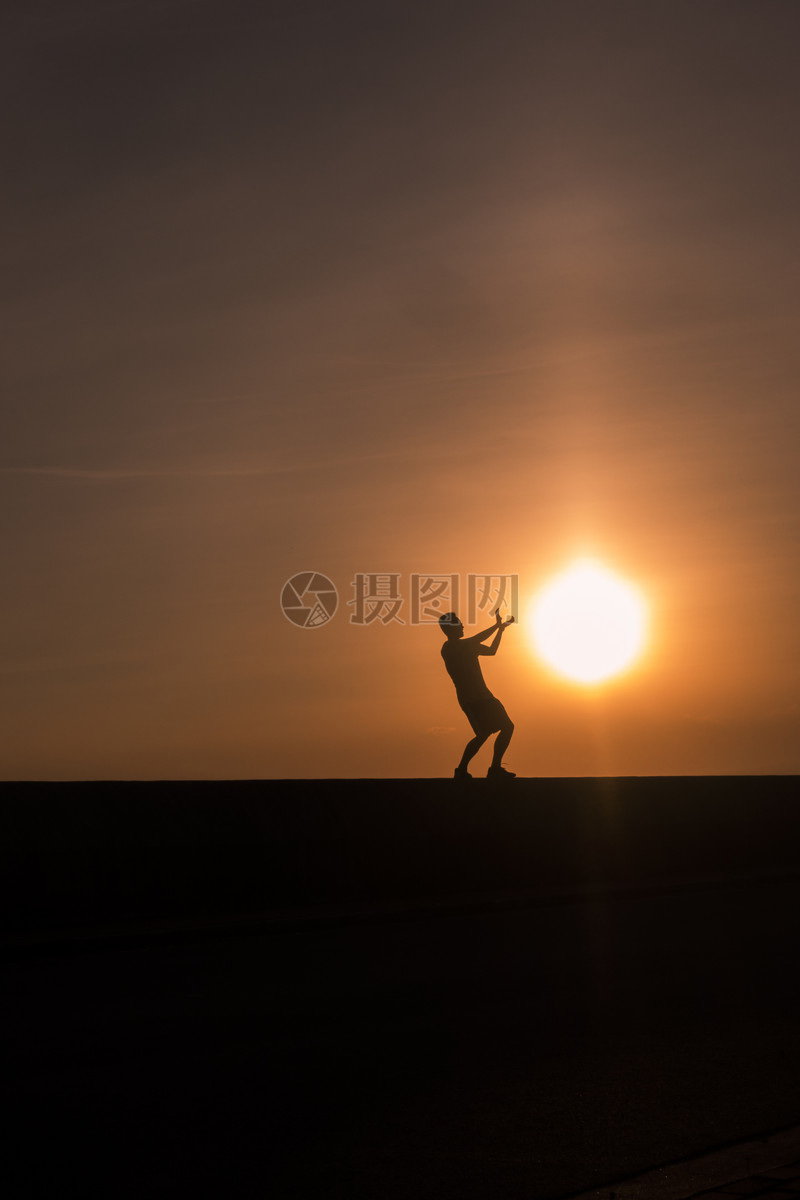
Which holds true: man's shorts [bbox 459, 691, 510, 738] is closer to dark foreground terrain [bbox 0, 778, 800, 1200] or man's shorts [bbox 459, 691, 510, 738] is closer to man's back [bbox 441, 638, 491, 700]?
man's back [bbox 441, 638, 491, 700]

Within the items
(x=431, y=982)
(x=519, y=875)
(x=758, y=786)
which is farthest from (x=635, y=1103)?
(x=758, y=786)

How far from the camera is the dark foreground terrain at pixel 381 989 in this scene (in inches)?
204

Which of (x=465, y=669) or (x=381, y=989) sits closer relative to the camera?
(x=381, y=989)

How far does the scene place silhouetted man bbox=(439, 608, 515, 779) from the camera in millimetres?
17250

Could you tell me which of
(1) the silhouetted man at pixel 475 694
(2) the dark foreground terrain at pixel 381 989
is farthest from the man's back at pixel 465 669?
(2) the dark foreground terrain at pixel 381 989

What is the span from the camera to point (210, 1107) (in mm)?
5754

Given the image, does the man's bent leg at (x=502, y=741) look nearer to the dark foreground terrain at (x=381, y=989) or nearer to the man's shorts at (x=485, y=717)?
the man's shorts at (x=485, y=717)

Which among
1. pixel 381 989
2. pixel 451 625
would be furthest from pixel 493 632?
pixel 381 989

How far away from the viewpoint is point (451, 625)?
17.4 m

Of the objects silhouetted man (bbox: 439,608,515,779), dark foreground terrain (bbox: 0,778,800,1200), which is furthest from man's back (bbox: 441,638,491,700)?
dark foreground terrain (bbox: 0,778,800,1200)

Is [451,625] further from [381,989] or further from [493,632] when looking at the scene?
[381,989]

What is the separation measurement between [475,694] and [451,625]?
965mm

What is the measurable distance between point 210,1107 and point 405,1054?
135 cm

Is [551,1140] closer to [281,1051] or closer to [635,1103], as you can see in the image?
[635,1103]
